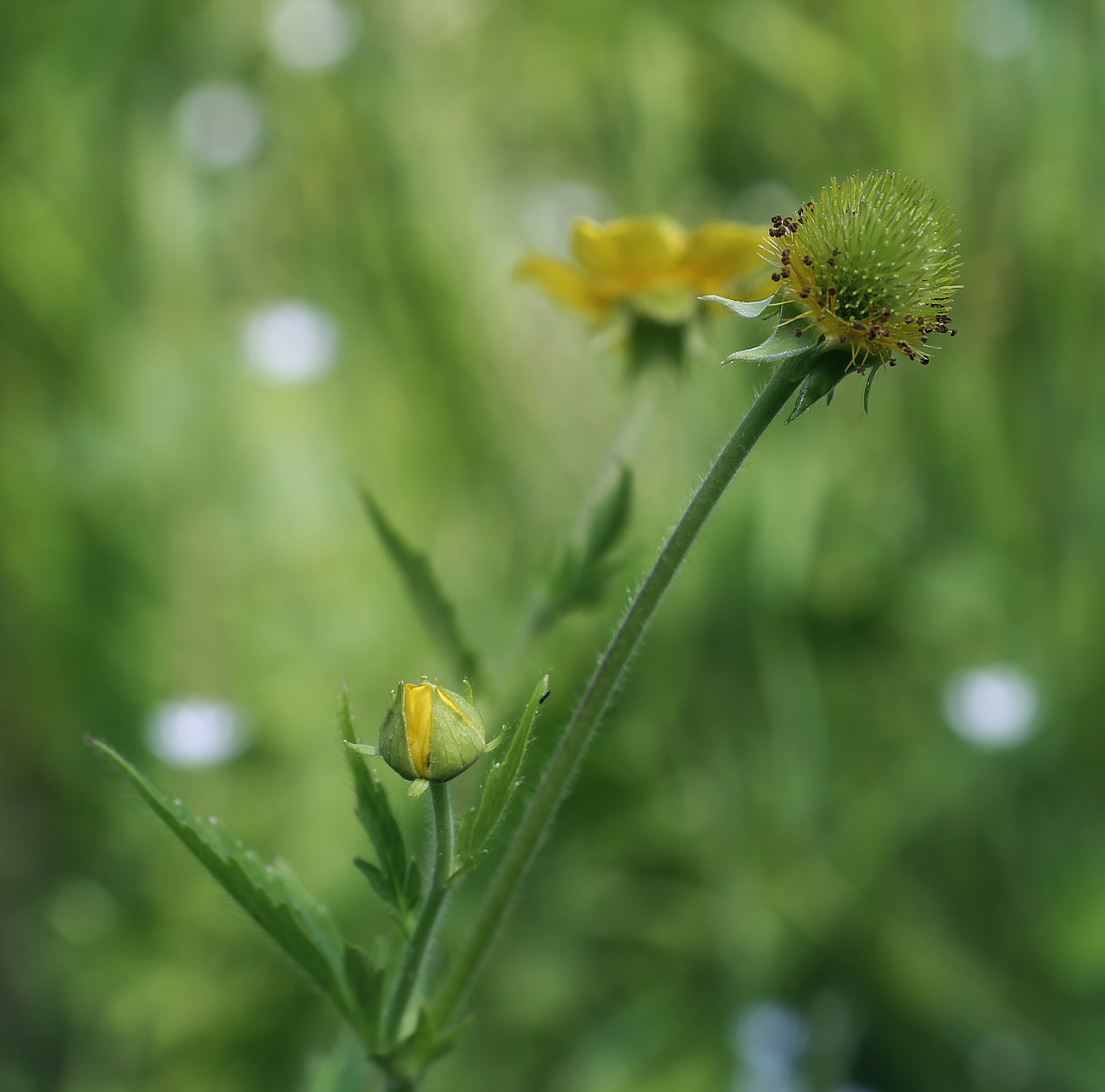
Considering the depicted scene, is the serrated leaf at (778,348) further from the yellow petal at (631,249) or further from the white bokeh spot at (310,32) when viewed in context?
the white bokeh spot at (310,32)

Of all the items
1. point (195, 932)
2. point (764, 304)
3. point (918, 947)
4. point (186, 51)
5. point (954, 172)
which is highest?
point (186, 51)

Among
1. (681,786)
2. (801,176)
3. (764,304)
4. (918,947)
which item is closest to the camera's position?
(764,304)

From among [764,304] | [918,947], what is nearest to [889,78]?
[918,947]

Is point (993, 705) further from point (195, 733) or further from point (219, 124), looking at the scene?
point (219, 124)

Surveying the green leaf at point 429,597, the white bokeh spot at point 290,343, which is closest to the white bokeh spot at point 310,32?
the white bokeh spot at point 290,343

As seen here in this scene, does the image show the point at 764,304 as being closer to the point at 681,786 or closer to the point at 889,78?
the point at 681,786

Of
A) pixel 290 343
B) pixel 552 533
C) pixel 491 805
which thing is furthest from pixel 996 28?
pixel 491 805

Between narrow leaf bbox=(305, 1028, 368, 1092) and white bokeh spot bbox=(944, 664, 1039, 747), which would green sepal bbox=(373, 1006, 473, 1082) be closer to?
narrow leaf bbox=(305, 1028, 368, 1092)

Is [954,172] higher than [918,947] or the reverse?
higher
